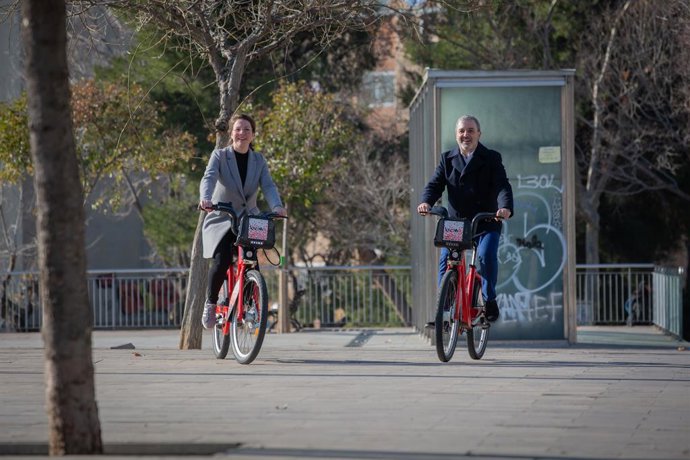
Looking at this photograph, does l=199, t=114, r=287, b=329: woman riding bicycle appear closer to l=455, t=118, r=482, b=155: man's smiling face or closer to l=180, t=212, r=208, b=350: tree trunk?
l=455, t=118, r=482, b=155: man's smiling face

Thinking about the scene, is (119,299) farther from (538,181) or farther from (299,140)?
(538,181)

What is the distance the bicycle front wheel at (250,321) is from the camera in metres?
9.93

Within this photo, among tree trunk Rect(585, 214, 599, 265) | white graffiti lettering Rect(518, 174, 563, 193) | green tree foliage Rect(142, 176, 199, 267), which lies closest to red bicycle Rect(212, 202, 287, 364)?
white graffiti lettering Rect(518, 174, 563, 193)

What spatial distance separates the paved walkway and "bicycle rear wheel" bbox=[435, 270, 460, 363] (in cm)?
15

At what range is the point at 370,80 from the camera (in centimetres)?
4059

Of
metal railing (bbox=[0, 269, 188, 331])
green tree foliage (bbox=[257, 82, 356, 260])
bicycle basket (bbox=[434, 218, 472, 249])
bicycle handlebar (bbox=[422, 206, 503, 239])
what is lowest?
metal railing (bbox=[0, 269, 188, 331])

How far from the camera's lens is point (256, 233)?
1009 cm

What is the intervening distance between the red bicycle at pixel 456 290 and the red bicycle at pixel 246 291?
4.19 ft

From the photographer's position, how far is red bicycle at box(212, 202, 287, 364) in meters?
10.0

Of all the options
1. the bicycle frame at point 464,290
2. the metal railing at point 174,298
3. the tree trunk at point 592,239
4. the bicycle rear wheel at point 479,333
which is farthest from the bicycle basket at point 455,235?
the tree trunk at point 592,239

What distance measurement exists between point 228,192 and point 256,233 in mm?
701

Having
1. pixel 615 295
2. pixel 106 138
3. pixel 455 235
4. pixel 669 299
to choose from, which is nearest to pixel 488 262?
pixel 455 235

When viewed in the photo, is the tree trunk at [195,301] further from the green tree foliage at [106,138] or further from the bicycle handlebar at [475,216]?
the green tree foliage at [106,138]

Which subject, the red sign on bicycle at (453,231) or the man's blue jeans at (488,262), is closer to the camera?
the red sign on bicycle at (453,231)
